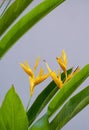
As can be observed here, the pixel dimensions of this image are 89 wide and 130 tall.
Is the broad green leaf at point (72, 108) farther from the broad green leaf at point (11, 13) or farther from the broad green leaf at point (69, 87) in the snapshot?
the broad green leaf at point (11, 13)

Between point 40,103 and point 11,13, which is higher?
point 11,13

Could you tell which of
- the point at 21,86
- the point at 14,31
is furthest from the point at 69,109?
the point at 21,86

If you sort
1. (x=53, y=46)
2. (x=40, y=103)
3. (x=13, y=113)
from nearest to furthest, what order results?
(x=13, y=113) < (x=40, y=103) < (x=53, y=46)

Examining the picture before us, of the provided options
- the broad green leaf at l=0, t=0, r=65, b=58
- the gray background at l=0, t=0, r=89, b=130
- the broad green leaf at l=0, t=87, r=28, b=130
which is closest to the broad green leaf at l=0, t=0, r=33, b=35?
the broad green leaf at l=0, t=0, r=65, b=58

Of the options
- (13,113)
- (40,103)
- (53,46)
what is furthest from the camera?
(53,46)

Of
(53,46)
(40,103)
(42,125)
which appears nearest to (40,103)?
(40,103)

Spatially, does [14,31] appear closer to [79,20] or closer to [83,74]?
[83,74]

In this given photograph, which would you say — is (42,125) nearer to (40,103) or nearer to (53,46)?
(40,103)
